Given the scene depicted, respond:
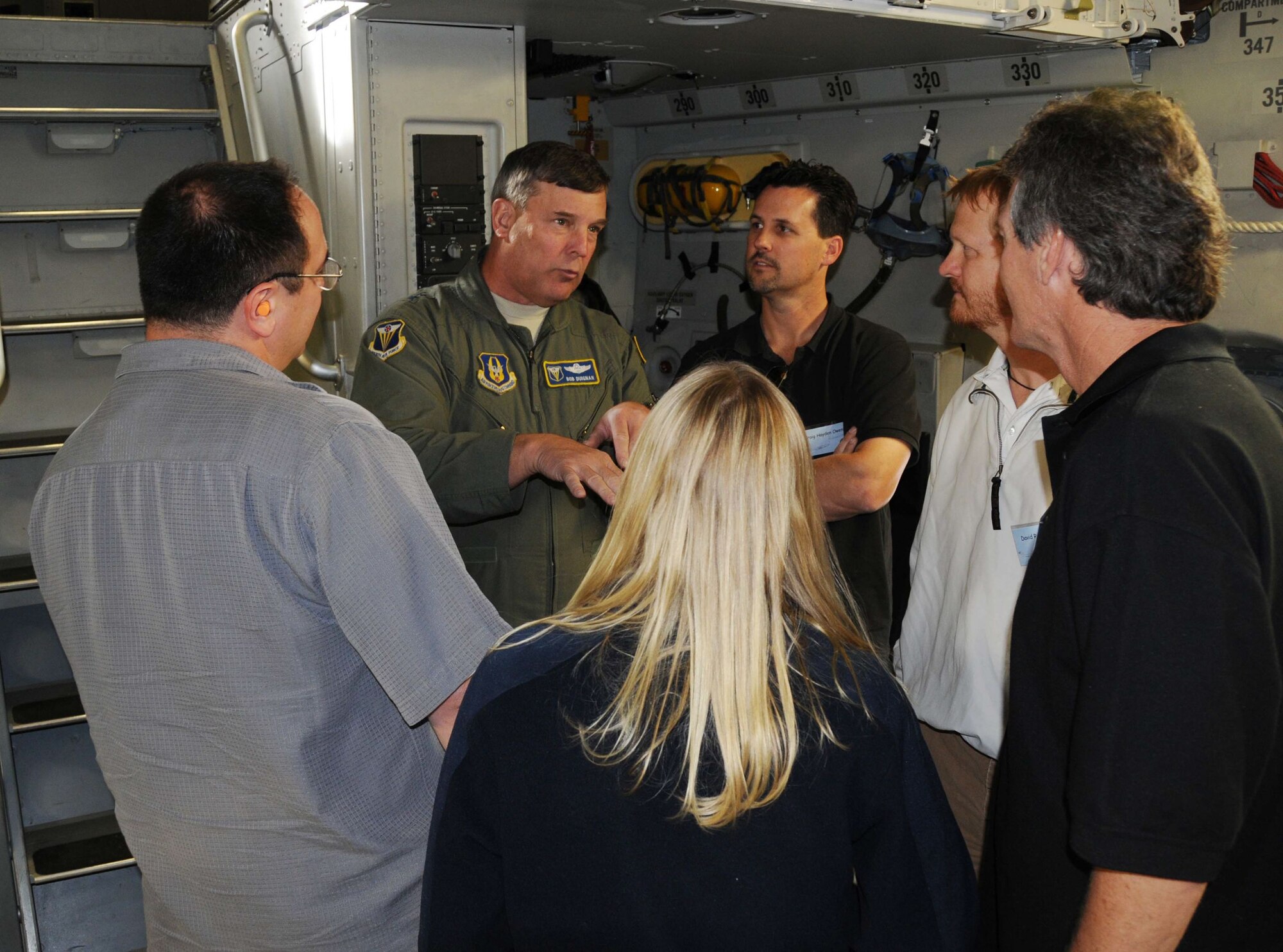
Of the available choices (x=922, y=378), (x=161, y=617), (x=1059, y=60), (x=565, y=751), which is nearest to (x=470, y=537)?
(x=161, y=617)

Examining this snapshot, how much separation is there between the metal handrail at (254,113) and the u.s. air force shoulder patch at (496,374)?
73 cm

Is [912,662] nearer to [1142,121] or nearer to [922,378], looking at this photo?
[1142,121]

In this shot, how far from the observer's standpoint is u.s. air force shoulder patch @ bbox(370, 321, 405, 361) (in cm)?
260

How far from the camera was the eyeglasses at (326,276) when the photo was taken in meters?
1.74

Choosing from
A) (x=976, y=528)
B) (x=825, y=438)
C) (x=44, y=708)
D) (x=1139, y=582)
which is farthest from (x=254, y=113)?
(x=1139, y=582)

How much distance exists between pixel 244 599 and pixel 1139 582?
1225 millimetres

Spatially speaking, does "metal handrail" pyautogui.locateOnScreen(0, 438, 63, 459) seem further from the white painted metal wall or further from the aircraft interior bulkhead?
the white painted metal wall

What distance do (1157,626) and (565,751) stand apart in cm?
69

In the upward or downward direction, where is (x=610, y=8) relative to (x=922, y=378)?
upward

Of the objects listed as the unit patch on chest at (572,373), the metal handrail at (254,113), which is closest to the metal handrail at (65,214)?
the metal handrail at (254,113)

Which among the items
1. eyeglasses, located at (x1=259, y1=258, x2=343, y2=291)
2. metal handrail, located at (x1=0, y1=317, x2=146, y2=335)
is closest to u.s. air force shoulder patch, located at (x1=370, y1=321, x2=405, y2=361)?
eyeglasses, located at (x1=259, y1=258, x2=343, y2=291)

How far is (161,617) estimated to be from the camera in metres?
1.62

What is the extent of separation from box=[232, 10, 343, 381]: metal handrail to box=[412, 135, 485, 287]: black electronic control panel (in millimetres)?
446

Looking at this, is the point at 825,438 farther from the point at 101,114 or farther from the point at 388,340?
the point at 101,114
